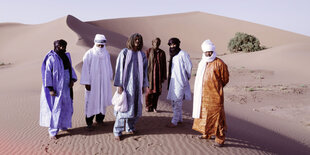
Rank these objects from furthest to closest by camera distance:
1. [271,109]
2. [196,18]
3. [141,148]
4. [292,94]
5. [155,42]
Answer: [196,18] → [292,94] → [271,109] → [155,42] → [141,148]

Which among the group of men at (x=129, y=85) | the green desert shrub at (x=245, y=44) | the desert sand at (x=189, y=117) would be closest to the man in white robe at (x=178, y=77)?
the group of men at (x=129, y=85)

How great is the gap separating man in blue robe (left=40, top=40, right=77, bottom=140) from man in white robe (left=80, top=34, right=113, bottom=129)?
0.39m

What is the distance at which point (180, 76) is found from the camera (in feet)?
18.4

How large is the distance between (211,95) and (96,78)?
2.35 metres

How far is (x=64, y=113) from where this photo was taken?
207 inches

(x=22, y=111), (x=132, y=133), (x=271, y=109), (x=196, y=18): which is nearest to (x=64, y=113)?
(x=132, y=133)

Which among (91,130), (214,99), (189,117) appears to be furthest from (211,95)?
(91,130)

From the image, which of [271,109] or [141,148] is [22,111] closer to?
[141,148]

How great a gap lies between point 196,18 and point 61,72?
68.8 metres

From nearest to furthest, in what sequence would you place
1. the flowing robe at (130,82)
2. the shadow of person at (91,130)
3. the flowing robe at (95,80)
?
the flowing robe at (130,82) → the flowing robe at (95,80) → the shadow of person at (91,130)

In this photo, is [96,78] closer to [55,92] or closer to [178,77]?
[55,92]

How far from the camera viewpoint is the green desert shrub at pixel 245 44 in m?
29.9

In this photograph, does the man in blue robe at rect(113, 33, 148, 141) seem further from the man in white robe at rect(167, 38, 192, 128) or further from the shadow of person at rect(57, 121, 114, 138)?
the man in white robe at rect(167, 38, 192, 128)

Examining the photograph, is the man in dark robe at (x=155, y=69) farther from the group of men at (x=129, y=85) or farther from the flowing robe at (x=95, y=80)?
the flowing robe at (x=95, y=80)
